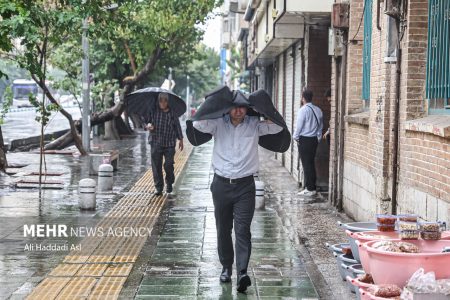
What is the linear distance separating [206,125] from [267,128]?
0.62 metres

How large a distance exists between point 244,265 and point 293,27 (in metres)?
10.9

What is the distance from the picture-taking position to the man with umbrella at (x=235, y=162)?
8.39 m

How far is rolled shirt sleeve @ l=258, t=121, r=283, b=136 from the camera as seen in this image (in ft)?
28.6

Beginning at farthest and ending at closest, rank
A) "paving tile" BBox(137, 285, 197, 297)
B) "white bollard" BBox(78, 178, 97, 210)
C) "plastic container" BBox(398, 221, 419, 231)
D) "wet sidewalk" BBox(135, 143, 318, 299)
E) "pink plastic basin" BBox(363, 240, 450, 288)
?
1. "white bollard" BBox(78, 178, 97, 210)
2. "wet sidewalk" BBox(135, 143, 318, 299)
3. "paving tile" BBox(137, 285, 197, 297)
4. "plastic container" BBox(398, 221, 419, 231)
5. "pink plastic basin" BBox(363, 240, 450, 288)

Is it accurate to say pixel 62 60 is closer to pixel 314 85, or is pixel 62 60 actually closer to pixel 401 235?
pixel 314 85

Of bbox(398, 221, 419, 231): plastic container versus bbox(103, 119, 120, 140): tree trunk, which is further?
bbox(103, 119, 120, 140): tree trunk

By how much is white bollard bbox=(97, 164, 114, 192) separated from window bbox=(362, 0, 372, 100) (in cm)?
544

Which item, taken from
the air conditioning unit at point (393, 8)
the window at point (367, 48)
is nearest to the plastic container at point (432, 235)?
the air conditioning unit at point (393, 8)

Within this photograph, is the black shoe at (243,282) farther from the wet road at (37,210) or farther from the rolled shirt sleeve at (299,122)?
the rolled shirt sleeve at (299,122)

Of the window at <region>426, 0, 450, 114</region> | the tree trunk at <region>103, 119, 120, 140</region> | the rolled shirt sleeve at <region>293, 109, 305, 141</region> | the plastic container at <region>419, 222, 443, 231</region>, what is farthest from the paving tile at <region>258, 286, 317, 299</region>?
the tree trunk at <region>103, 119, 120, 140</region>

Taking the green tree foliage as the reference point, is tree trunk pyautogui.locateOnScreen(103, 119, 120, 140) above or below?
below

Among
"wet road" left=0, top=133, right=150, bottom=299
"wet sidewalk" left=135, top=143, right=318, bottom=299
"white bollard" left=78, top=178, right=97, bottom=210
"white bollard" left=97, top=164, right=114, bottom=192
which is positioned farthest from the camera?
"white bollard" left=97, top=164, right=114, bottom=192

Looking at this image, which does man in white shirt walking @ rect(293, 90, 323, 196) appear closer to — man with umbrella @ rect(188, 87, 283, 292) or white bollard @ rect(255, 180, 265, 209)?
white bollard @ rect(255, 180, 265, 209)

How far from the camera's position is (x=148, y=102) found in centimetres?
1612
